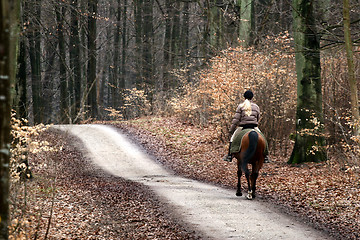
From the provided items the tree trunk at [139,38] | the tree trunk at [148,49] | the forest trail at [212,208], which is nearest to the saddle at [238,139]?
the forest trail at [212,208]

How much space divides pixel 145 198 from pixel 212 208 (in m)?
2.09

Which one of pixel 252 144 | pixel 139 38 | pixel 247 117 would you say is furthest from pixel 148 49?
pixel 252 144

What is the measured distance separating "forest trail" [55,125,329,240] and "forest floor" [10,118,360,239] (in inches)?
14.2

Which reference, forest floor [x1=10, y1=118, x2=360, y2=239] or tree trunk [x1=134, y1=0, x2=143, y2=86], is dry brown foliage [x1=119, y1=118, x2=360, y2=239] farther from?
tree trunk [x1=134, y1=0, x2=143, y2=86]

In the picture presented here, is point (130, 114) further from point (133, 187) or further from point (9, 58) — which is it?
point (9, 58)

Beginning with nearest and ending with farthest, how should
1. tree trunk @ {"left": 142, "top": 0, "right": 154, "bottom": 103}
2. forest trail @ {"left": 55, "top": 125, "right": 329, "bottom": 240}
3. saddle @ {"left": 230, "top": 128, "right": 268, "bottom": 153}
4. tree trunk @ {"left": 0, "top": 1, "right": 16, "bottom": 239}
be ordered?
tree trunk @ {"left": 0, "top": 1, "right": 16, "bottom": 239}
forest trail @ {"left": 55, "top": 125, "right": 329, "bottom": 240}
saddle @ {"left": 230, "top": 128, "right": 268, "bottom": 153}
tree trunk @ {"left": 142, "top": 0, "right": 154, "bottom": 103}

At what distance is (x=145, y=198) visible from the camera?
33.0ft

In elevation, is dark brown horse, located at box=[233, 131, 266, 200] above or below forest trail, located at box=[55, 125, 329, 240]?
above

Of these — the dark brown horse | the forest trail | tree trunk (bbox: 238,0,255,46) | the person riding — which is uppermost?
tree trunk (bbox: 238,0,255,46)

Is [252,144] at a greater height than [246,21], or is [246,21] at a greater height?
[246,21]

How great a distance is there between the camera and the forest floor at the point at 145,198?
7.04m

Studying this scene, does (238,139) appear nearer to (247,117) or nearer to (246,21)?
(247,117)

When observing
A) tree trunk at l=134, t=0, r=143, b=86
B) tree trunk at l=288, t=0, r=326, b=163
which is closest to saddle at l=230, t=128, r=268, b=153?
tree trunk at l=288, t=0, r=326, b=163

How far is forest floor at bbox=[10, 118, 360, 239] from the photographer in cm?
704
